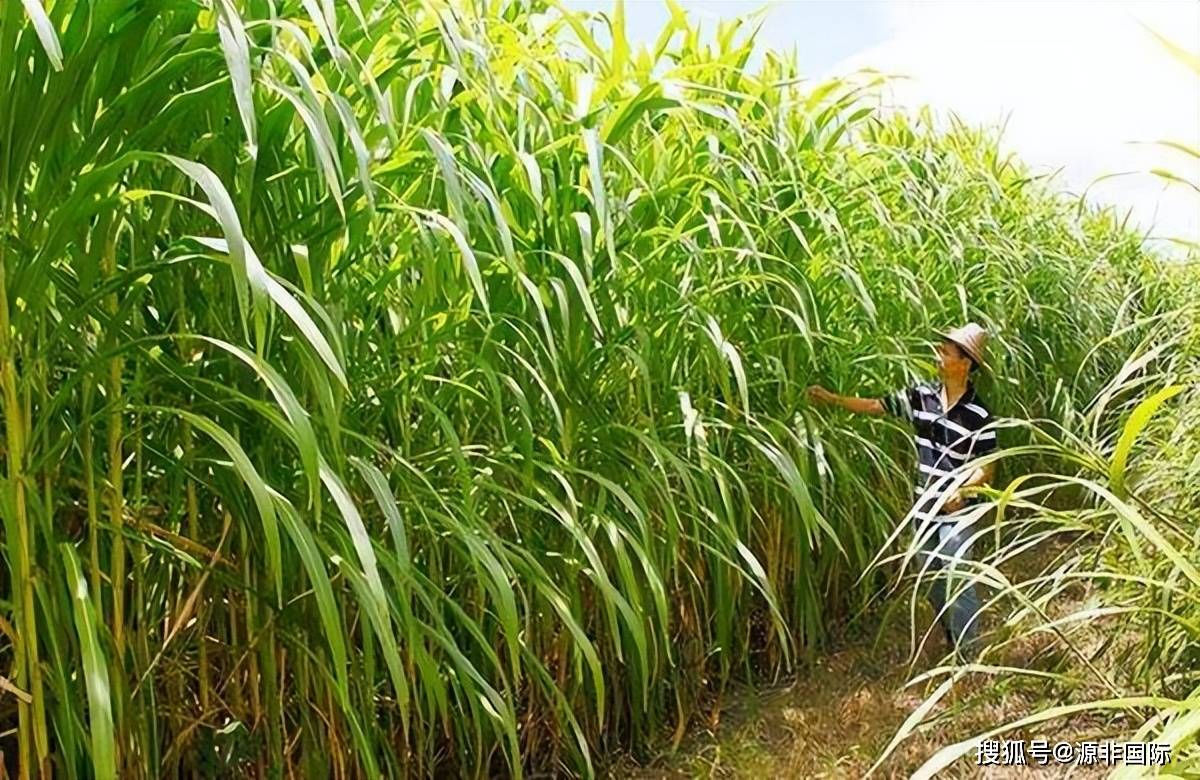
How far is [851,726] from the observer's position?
1.64 m

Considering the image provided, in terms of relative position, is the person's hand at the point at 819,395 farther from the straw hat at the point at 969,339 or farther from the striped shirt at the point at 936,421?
the straw hat at the point at 969,339

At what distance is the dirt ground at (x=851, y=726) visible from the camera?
1.45 meters

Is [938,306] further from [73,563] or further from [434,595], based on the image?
[73,563]

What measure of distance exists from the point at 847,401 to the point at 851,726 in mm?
593

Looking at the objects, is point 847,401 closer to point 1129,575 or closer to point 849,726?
point 849,726

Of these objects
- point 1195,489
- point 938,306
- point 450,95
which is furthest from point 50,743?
point 938,306

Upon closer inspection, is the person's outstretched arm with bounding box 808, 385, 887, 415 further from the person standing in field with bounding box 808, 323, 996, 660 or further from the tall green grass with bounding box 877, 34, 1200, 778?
the tall green grass with bounding box 877, 34, 1200, 778

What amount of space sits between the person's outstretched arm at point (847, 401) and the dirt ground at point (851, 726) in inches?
18.0

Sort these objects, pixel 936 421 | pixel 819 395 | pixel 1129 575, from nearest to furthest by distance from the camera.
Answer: pixel 1129 575 → pixel 819 395 → pixel 936 421

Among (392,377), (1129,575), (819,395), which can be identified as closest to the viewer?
(1129,575)

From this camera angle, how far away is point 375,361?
1.05 metres

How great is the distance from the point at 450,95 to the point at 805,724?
119 centimetres

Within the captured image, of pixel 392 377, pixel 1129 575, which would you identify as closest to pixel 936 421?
pixel 1129 575

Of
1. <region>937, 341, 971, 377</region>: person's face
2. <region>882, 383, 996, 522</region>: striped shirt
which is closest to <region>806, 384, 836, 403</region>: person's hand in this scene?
<region>882, 383, 996, 522</region>: striped shirt
